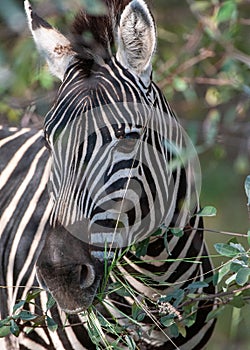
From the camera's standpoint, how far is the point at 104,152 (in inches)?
135

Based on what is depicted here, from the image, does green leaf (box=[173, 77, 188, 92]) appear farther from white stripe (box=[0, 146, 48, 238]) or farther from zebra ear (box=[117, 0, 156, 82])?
zebra ear (box=[117, 0, 156, 82])

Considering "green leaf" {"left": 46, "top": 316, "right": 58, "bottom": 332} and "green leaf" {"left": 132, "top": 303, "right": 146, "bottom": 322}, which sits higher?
"green leaf" {"left": 132, "top": 303, "right": 146, "bottom": 322}

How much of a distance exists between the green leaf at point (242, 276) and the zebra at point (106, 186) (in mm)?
221

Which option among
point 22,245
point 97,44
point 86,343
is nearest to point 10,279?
point 22,245

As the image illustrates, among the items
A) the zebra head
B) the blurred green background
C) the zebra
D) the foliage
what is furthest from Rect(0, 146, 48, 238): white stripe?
the zebra head

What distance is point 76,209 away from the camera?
3.38m

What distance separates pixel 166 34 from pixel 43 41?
366cm

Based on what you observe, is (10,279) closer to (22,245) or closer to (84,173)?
(22,245)

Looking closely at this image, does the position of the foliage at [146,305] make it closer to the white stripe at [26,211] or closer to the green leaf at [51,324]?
the green leaf at [51,324]

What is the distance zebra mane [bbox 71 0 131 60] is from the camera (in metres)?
3.71

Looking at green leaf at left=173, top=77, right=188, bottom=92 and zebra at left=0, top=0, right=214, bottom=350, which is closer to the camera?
zebra at left=0, top=0, right=214, bottom=350

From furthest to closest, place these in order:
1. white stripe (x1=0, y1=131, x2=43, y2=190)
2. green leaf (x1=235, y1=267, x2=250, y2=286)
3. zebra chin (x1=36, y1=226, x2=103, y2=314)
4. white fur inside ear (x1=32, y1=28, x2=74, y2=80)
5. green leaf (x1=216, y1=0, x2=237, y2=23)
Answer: green leaf (x1=216, y1=0, x2=237, y2=23) < white stripe (x1=0, y1=131, x2=43, y2=190) < white fur inside ear (x1=32, y1=28, x2=74, y2=80) < green leaf (x1=235, y1=267, x2=250, y2=286) < zebra chin (x1=36, y1=226, x2=103, y2=314)

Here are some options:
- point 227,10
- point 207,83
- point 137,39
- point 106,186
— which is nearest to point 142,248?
point 106,186

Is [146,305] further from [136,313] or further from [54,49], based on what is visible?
[54,49]
